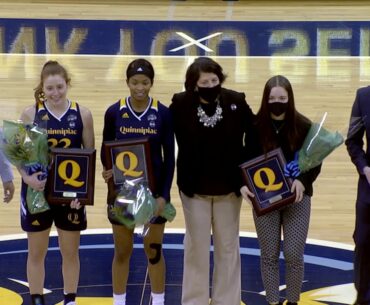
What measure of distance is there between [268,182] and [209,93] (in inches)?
21.9

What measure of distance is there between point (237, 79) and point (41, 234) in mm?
5839

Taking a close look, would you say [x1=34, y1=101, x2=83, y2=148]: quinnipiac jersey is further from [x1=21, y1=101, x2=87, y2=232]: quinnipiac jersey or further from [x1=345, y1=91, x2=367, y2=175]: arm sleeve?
[x1=345, y1=91, x2=367, y2=175]: arm sleeve

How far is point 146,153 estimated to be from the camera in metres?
4.36

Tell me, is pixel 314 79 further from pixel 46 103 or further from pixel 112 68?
pixel 46 103

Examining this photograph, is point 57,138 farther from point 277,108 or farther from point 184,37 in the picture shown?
A: point 184,37

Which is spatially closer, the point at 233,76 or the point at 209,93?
the point at 209,93

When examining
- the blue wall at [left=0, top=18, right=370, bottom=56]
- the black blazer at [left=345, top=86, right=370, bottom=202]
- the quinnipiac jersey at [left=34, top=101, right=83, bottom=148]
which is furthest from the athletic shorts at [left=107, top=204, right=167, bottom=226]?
the blue wall at [left=0, top=18, right=370, bottom=56]

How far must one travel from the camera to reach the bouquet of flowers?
4.32 meters

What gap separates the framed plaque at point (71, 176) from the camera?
4406mm

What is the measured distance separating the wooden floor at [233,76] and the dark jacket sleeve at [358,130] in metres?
1.88

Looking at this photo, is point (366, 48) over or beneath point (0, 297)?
over

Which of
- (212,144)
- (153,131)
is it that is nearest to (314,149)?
(212,144)

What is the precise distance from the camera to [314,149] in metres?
4.33

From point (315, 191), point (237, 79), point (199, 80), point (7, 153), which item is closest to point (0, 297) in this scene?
point (7, 153)
